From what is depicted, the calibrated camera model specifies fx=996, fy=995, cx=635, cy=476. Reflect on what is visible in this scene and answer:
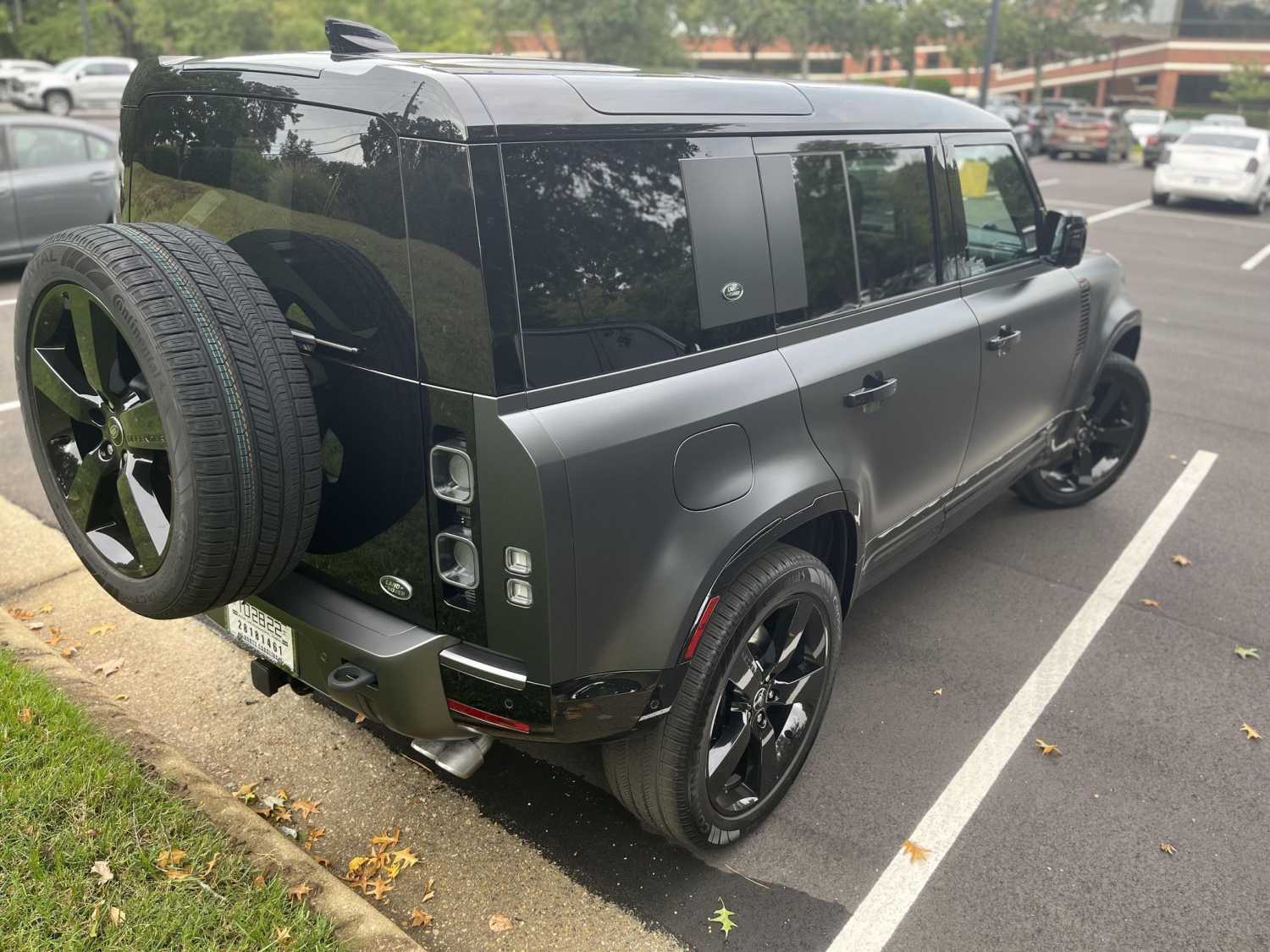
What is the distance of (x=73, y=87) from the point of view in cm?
2895

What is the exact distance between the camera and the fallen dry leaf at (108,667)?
3553mm

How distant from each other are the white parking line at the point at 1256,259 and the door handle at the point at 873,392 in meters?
13.2

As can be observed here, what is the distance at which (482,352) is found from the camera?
207 centimetres

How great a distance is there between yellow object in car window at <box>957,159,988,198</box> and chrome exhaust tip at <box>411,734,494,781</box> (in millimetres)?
2640

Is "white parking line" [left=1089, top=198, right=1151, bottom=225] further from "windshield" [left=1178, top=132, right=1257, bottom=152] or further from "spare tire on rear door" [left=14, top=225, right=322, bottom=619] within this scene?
"spare tire on rear door" [left=14, top=225, right=322, bottom=619]

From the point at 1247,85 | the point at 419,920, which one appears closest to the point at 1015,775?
the point at 419,920

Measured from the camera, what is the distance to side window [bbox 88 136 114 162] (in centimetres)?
962

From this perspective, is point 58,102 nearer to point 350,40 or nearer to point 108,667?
point 108,667

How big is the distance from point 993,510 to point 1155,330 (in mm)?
5704

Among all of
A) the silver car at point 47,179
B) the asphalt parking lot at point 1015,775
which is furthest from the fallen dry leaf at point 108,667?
the silver car at point 47,179

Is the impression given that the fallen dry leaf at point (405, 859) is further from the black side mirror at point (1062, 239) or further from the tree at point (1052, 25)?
the tree at point (1052, 25)

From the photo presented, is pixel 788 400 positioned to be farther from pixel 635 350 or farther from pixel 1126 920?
pixel 1126 920

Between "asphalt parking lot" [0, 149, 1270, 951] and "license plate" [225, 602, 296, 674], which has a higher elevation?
"license plate" [225, 602, 296, 674]

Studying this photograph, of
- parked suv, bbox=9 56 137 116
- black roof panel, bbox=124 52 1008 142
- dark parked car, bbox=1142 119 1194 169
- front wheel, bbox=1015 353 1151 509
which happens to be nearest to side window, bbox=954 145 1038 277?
black roof panel, bbox=124 52 1008 142
